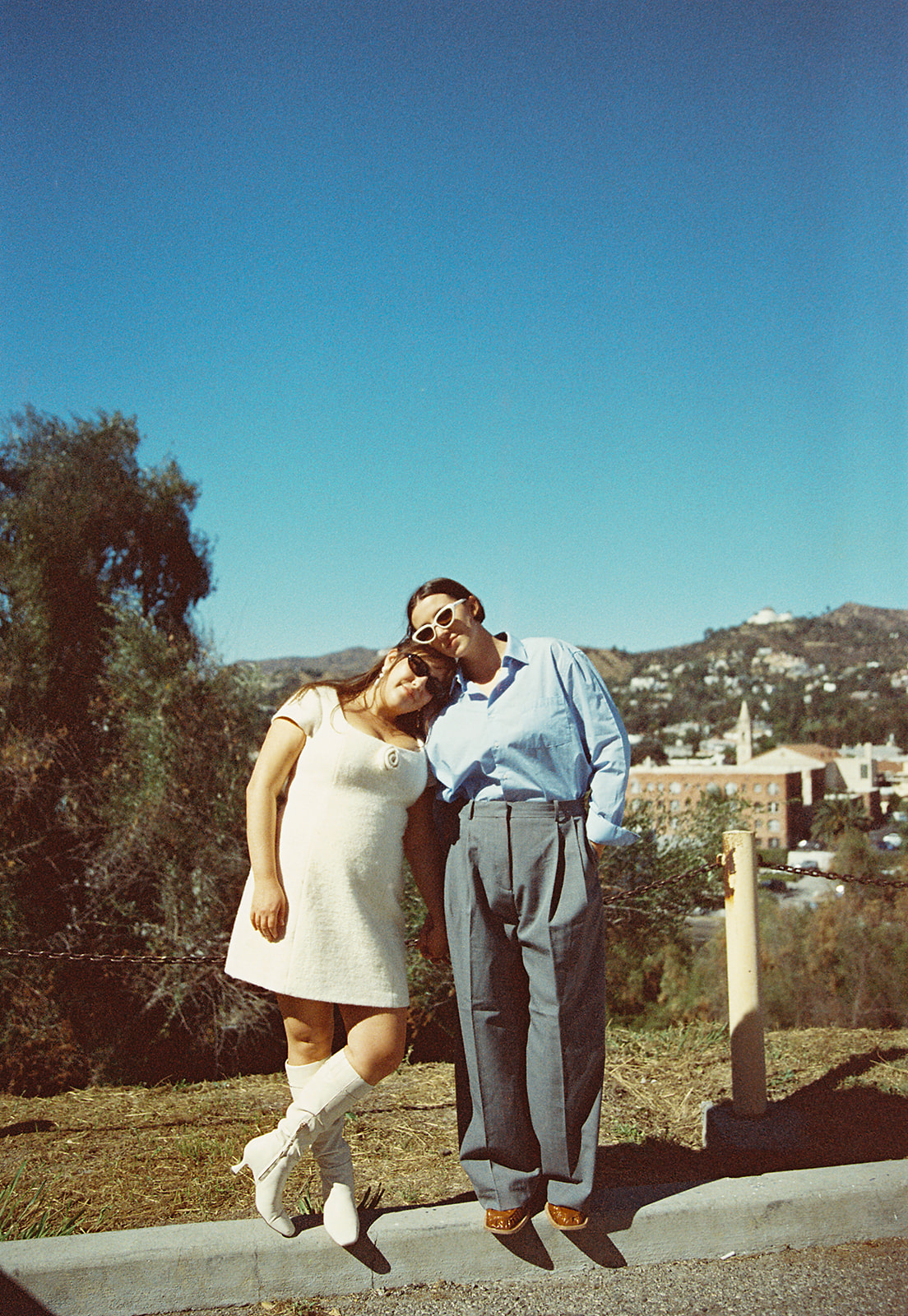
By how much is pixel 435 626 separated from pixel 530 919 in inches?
31.9

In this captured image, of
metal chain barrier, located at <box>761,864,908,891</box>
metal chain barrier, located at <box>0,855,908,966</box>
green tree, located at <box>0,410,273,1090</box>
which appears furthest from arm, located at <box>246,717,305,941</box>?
green tree, located at <box>0,410,273,1090</box>

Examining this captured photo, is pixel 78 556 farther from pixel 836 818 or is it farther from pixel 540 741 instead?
pixel 836 818

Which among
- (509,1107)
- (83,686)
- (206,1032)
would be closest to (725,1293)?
(509,1107)

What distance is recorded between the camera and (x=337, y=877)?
7.73 feet

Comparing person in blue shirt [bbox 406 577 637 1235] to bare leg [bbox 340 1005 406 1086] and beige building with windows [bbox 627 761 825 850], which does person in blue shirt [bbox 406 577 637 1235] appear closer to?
bare leg [bbox 340 1005 406 1086]

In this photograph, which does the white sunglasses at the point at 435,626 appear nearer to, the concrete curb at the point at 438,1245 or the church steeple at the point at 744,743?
the concrete curb at the point at 438,1245

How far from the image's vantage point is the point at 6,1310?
2.18m

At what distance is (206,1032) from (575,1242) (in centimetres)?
965

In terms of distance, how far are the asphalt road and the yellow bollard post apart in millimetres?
738

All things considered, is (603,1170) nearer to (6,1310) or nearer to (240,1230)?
(240,1230)

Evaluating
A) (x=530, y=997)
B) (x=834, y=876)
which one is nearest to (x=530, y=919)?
(x=530, y=997)

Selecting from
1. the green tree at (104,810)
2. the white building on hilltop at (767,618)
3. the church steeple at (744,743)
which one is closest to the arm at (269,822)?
the green tree at (104,810)

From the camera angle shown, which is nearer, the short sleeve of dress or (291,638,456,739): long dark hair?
the short sleeve of dress

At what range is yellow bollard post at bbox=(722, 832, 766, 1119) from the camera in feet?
10.4
